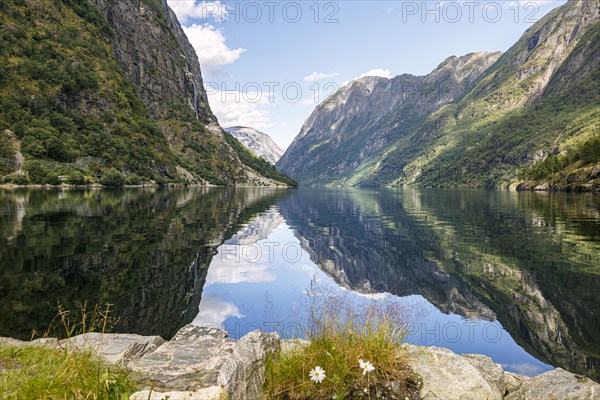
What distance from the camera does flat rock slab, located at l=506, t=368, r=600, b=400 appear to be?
8086 millimetres

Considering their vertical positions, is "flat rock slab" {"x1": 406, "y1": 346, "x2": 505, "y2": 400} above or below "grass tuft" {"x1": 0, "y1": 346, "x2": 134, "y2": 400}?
below

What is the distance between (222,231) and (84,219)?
17173 mm

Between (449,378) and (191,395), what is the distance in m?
5.62

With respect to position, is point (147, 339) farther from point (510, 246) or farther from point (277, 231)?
point (277, 231)

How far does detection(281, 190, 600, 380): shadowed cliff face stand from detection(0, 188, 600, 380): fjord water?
89 mm

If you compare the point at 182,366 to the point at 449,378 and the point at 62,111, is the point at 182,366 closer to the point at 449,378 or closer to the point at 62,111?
the point at 449,378

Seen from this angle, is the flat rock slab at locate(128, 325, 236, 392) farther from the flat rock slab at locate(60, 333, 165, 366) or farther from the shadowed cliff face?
the shadowed cliff face

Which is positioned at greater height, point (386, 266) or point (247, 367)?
point (247, 367)

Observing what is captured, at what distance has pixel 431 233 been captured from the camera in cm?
4241

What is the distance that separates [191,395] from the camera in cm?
618

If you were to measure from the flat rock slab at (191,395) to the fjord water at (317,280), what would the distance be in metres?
5.99

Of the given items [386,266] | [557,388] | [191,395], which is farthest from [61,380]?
[386,266]

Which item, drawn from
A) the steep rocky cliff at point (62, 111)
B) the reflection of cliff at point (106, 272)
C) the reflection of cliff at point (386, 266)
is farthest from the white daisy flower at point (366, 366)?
the steep rocky cliff at point (62, 111)

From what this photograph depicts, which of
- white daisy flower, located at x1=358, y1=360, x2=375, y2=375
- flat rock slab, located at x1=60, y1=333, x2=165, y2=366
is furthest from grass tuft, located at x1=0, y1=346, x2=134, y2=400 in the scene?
white daisy flower, located at x1=358, y1=360, x2=375, y2=375
